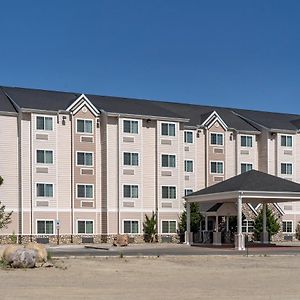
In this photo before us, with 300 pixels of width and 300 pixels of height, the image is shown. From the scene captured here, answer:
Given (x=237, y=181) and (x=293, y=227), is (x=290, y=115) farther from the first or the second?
(x=237, y=181)

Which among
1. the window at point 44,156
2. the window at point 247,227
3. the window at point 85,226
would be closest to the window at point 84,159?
the window at point 44,156

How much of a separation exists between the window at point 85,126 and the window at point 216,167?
1363cm

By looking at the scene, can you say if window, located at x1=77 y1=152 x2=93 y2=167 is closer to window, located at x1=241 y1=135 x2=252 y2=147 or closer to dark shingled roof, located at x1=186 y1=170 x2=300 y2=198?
dark shingled roof, located at x1=186 y1=170 x2=300 y2=198

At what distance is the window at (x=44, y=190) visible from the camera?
56906 mm

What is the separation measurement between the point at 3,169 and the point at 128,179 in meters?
11.1

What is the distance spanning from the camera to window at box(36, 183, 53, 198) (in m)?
56.9

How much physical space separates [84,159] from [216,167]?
14579 millimetres

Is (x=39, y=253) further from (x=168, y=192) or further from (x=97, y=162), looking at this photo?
(x=168, y=192)

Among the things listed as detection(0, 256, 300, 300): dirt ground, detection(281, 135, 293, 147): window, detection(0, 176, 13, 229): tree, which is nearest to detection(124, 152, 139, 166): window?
detection(0, 176, 13, 229): tree

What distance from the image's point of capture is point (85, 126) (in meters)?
59.7

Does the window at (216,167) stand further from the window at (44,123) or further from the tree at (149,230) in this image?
the window at (44,123)

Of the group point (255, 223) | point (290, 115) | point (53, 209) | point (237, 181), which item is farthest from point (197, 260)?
point (290, 115)

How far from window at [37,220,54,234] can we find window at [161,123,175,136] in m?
13.6

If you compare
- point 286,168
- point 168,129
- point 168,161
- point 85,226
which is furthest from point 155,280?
point 286,168
